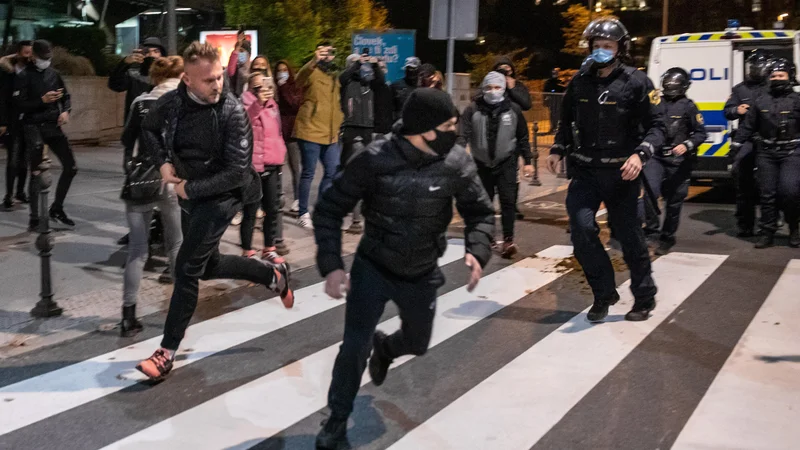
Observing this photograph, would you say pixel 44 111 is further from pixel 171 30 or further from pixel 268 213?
pixel 268 213

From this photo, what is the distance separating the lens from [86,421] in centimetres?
464

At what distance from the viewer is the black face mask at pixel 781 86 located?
9500 millimetres

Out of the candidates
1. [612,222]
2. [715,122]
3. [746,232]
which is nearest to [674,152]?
[746,232]

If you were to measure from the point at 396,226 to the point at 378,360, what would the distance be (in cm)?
92

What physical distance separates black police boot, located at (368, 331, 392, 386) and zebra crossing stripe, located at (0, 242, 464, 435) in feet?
4.51

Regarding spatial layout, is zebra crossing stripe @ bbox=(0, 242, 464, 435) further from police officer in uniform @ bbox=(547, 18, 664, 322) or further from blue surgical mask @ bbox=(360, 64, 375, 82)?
blue surgical mask @ bbox=(360, 64, 375, 82)

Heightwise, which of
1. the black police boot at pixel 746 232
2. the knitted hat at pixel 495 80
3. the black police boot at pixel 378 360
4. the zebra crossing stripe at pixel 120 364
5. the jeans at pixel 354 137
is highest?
the knitted hat at pixel 495 80

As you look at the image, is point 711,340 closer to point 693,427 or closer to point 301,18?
point 693,427

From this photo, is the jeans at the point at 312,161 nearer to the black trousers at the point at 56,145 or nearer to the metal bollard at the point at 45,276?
the black trousers at the point at 56,145

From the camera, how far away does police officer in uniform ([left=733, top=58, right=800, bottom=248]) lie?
9508mm

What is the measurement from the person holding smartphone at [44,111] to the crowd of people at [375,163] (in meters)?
0.02

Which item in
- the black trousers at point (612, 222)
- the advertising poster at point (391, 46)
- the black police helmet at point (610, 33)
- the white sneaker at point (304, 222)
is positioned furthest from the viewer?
the advertising poster at point (391, 46)

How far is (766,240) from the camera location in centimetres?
970

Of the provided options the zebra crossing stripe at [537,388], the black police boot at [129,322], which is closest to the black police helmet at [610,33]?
the zebra crossing stripe at [537,388]
